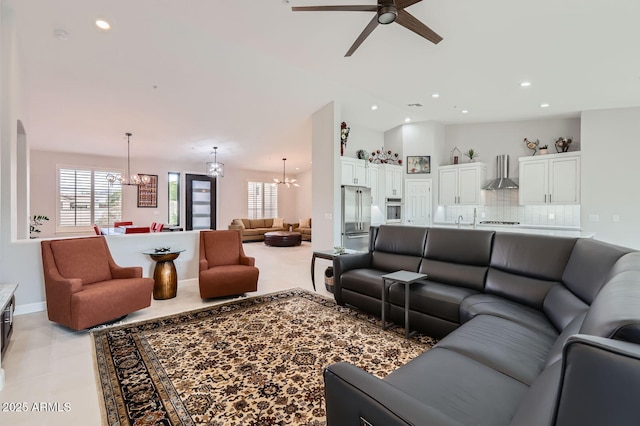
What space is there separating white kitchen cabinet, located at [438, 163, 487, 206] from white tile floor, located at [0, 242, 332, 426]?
19.2ft

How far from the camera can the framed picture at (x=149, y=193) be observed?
359 inches

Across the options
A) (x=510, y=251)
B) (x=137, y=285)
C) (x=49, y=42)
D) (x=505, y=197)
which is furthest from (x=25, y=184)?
(x=505, y=197)

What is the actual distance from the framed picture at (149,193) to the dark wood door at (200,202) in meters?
1.00

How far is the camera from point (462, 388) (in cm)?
130

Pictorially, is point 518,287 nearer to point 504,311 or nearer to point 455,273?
point 504,311

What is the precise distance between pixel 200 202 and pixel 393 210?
7.08 metres

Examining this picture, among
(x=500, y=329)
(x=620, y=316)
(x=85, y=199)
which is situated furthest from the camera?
(x=85, y=199)

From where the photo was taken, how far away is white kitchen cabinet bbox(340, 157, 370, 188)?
5.85 meters

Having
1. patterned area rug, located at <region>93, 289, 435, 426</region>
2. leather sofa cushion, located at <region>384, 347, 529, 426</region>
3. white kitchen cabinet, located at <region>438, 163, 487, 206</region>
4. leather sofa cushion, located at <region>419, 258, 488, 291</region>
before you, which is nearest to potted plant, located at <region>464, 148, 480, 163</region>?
white kitchen cabinet, located at <region>438, 163, 487, 206</region>

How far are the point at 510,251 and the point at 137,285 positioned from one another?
4092 millimetres

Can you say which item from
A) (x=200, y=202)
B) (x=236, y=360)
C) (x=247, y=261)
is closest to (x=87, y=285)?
(x=247, y=261)

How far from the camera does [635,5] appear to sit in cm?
275

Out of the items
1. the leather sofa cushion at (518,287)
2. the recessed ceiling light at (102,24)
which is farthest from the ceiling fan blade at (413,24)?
the recessed ceiling light at (102,24)

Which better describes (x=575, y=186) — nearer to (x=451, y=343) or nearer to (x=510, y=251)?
(x=510, y=251)
